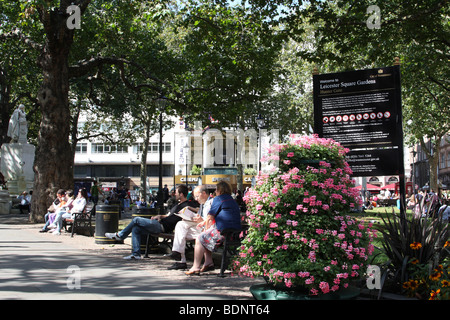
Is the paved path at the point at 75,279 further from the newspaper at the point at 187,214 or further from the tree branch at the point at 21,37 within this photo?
the tree branch at the point at 21,37

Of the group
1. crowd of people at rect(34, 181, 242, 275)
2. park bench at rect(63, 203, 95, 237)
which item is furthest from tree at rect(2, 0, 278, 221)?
crowd of people at rect(34, 181, 242, 275)

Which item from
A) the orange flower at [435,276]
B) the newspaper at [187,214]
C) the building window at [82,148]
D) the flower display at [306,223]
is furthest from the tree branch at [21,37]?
Result: the building window at [82,148]

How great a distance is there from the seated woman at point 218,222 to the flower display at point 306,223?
2.03m

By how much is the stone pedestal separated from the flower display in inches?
920

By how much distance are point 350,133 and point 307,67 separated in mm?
26662

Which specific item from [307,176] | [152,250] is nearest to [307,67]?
[152,250]

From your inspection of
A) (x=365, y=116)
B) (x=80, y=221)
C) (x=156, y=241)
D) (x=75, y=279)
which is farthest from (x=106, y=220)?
(x=365, y=116)

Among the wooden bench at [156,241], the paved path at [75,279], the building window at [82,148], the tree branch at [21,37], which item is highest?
the building window at [82,148]

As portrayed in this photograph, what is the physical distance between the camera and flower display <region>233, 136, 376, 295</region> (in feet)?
16.8

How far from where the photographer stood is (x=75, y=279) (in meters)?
6.88

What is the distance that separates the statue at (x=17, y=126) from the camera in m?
25.9

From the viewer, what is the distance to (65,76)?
17641 mm

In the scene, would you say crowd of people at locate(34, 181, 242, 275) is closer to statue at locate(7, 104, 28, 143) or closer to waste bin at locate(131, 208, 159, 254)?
waste bin at locate(131, 208, 159, 254)
